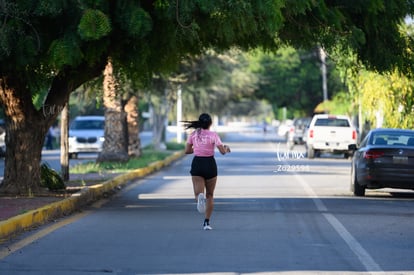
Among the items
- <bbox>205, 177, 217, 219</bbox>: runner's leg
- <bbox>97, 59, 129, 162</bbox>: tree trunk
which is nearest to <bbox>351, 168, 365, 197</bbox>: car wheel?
<bbox>205, 177, 217, 219</bbox>: runner's leg

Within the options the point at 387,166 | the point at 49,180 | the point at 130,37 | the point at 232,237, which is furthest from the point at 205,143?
the point at 387,166

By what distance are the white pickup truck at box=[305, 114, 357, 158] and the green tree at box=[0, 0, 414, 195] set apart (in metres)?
22.0

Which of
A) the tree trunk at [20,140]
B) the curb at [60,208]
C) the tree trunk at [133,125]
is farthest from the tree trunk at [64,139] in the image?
the tree trunk at [133,125]

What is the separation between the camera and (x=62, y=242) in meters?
12.6

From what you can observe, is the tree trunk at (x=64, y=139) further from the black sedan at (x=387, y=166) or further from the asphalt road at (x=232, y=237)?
the black sedan at (x=387, y=166)

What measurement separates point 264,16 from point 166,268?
21.6ft

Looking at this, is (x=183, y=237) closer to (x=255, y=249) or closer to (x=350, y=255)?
(x=255, y=249)

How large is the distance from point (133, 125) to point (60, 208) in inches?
814

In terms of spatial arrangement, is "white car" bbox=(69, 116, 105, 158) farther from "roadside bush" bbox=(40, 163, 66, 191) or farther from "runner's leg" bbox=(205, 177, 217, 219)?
"runner's leg" bbox=(205, 177, 217, 219)

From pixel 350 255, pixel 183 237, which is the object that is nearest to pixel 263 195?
pixel 183 237

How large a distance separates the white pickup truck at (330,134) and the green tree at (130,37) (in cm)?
2197

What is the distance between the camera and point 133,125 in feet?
122

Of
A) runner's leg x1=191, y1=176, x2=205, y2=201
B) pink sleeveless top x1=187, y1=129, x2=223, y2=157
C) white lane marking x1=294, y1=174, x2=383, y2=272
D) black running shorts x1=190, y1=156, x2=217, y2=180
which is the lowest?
white lane marking x1=294, y1=174, x2=383, y2=272

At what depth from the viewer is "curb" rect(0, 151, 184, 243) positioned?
13.4 m
